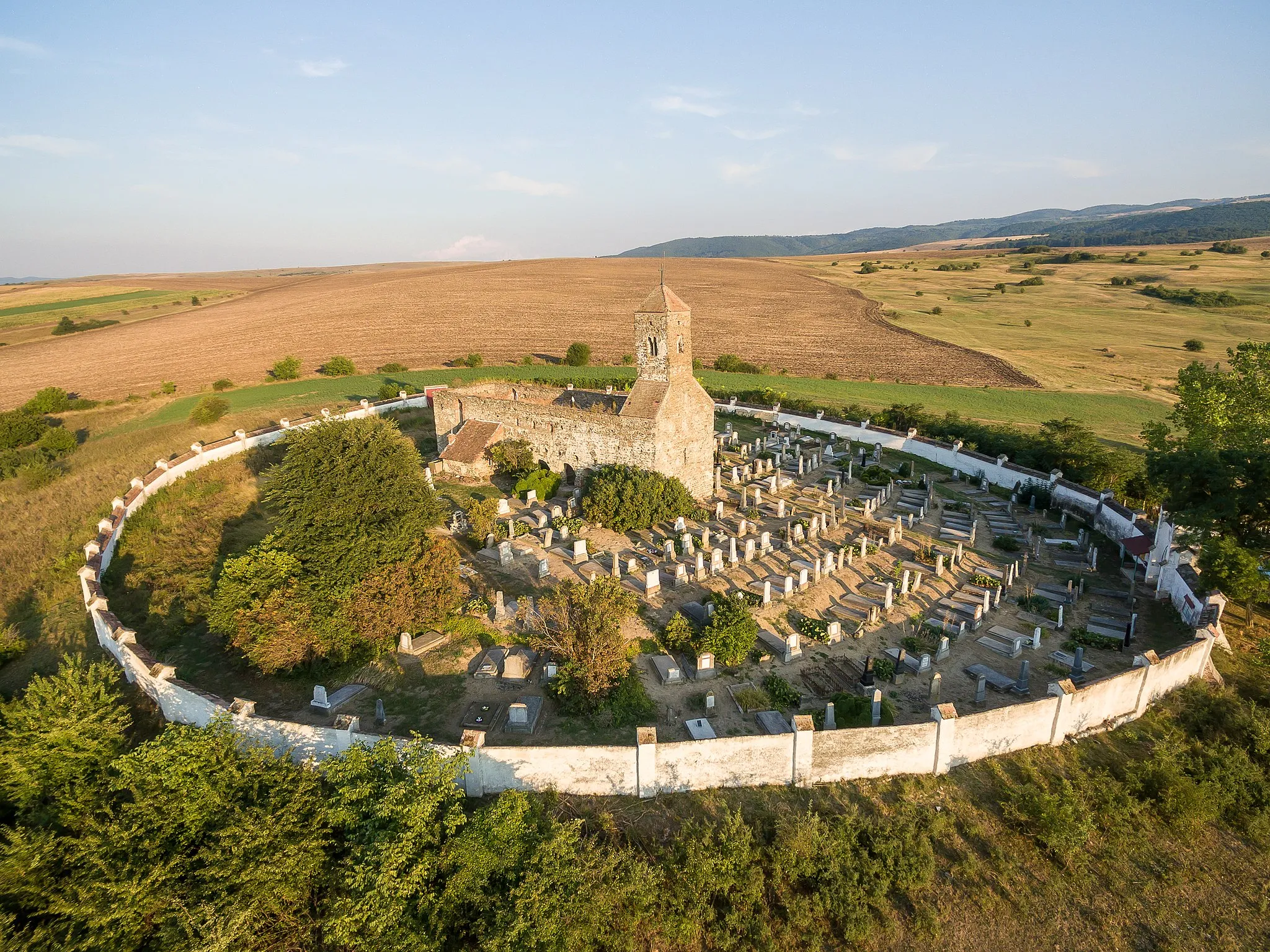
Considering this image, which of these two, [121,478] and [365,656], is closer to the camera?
[365,656]

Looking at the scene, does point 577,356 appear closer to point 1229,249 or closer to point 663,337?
point 663,337

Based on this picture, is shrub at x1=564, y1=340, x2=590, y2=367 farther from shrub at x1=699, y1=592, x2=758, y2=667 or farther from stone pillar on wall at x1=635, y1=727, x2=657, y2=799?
stone pillar on wall at x1=635, y1=727, x2=657, y2=799

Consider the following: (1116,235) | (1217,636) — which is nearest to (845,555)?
(1217,636)

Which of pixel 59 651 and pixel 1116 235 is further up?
pixel 1116 235

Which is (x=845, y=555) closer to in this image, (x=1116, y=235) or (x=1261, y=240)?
(x=1261, y=240)

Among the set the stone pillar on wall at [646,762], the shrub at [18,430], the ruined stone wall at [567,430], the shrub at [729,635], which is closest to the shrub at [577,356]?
the ruined stone wall at [567,430]
